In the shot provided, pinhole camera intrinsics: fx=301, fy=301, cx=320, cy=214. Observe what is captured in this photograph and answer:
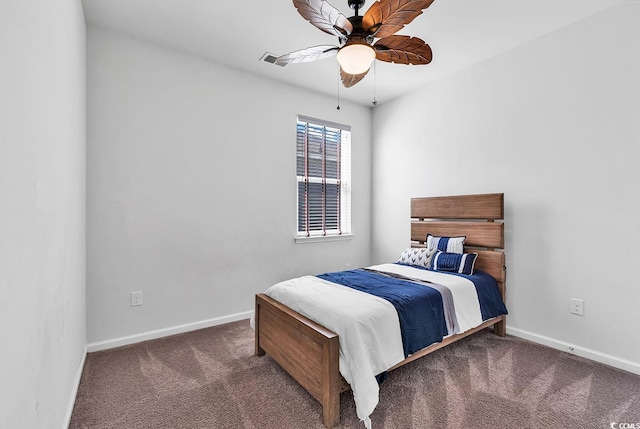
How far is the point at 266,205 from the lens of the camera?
11.7ft

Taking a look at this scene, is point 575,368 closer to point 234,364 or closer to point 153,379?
point 234,364

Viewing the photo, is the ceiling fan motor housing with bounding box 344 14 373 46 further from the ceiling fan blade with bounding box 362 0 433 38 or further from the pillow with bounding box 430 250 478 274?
the pillow with bounding box 430 250 478 274

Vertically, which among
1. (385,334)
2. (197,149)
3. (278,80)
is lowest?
(385,334)

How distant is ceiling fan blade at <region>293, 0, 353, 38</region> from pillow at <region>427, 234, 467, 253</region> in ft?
7.46

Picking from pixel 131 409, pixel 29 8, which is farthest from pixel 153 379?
pixel 29 8


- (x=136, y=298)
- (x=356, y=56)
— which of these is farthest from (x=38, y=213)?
(x=136, y=298)

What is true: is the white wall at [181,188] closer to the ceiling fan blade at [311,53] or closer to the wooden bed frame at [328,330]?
the wooden bed frame at [328,330]

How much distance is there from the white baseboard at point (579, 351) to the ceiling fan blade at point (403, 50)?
2660 millimetres

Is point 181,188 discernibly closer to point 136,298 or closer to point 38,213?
point 136,298

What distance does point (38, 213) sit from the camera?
3.93 ft

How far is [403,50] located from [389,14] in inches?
14.8

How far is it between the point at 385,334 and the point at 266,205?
215cm

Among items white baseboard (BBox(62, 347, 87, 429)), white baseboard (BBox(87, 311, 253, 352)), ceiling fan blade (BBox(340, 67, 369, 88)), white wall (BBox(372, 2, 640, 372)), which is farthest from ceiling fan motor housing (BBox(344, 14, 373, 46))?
white baseboard (BBox(87, 311, 253, 352))

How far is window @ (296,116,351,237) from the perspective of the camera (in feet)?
12.8
